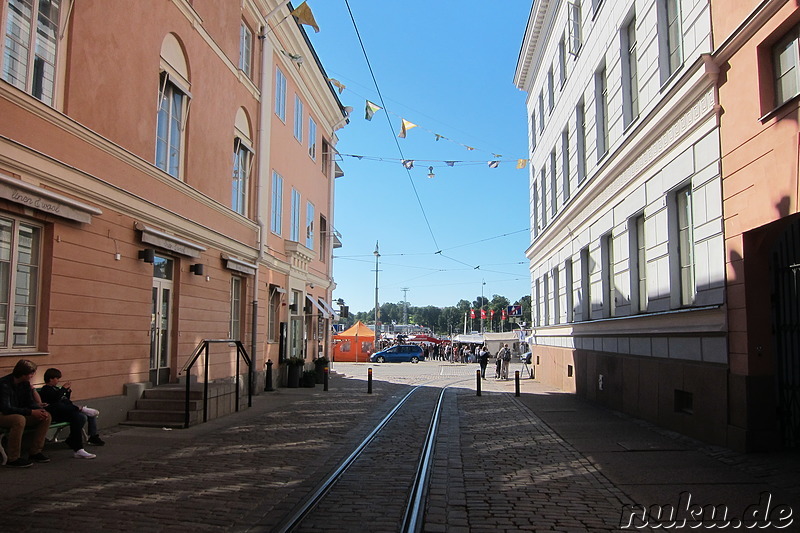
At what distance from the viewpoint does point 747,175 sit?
29.5 ft

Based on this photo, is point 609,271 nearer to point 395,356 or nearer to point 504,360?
point 504,360

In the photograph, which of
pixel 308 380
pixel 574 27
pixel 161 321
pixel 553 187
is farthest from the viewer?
pixel 553 187

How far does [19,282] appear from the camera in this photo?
934cm

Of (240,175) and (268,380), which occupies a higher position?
(240,175)

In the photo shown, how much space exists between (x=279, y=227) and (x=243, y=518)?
54.8ft

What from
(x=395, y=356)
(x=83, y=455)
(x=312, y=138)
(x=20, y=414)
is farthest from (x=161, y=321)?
(x=395, y=356)

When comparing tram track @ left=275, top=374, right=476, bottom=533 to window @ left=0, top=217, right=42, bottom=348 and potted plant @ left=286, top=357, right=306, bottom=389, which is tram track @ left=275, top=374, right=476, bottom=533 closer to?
window @ left=0, top=217, right=42, bottom=348

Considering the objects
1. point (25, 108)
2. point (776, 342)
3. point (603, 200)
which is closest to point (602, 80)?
point (603, 200)

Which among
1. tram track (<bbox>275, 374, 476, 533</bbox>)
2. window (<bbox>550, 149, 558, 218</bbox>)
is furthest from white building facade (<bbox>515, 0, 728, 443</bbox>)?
tram track (<bbox>275, 374, 476, 533</bbox>)

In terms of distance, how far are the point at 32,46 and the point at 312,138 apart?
17673 millimetres

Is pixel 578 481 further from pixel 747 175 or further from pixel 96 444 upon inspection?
pixel 96 444

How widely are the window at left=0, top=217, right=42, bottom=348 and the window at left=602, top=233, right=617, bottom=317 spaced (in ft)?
40.2

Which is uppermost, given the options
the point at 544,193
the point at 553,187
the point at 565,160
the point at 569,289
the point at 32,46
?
the point at 565,160

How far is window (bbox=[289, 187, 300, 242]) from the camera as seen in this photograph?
2386 centimetres
